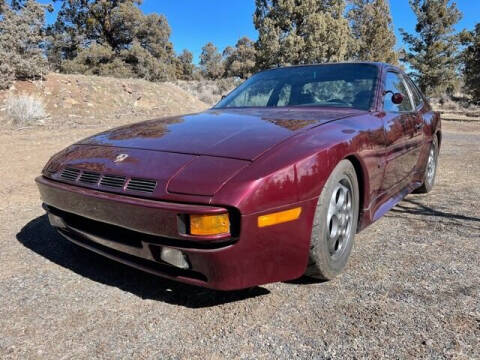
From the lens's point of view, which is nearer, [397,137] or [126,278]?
[126,278]

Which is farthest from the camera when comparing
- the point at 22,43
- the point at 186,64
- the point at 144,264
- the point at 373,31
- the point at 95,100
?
the point at 186,64

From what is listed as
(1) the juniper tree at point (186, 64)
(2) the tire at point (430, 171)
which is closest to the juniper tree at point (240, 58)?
(1) the juniper tree at point (186, 64)

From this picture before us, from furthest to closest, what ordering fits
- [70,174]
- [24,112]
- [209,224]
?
[24,112] < [70,174] < [209,224]

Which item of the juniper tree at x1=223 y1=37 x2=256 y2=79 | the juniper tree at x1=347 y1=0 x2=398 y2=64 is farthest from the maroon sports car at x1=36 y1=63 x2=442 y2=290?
the juniper tree at x1=223 y1=37 x2=256 y2=79

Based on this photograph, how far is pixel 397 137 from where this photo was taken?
3053 mm

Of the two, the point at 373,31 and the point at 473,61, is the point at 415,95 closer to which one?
the point at 473,61

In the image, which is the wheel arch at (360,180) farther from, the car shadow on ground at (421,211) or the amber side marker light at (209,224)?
the car shadow on ground at (421,211)

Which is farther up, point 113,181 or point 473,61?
point 473,61

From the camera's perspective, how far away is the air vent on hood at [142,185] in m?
1.90

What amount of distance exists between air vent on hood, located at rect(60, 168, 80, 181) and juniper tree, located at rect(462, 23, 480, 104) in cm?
2245

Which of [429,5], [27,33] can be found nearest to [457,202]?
[27,33]

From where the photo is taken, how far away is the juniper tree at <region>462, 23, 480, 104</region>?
65.2ft

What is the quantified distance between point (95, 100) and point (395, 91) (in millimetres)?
12074

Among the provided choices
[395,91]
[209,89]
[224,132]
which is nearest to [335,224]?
[224,132]
